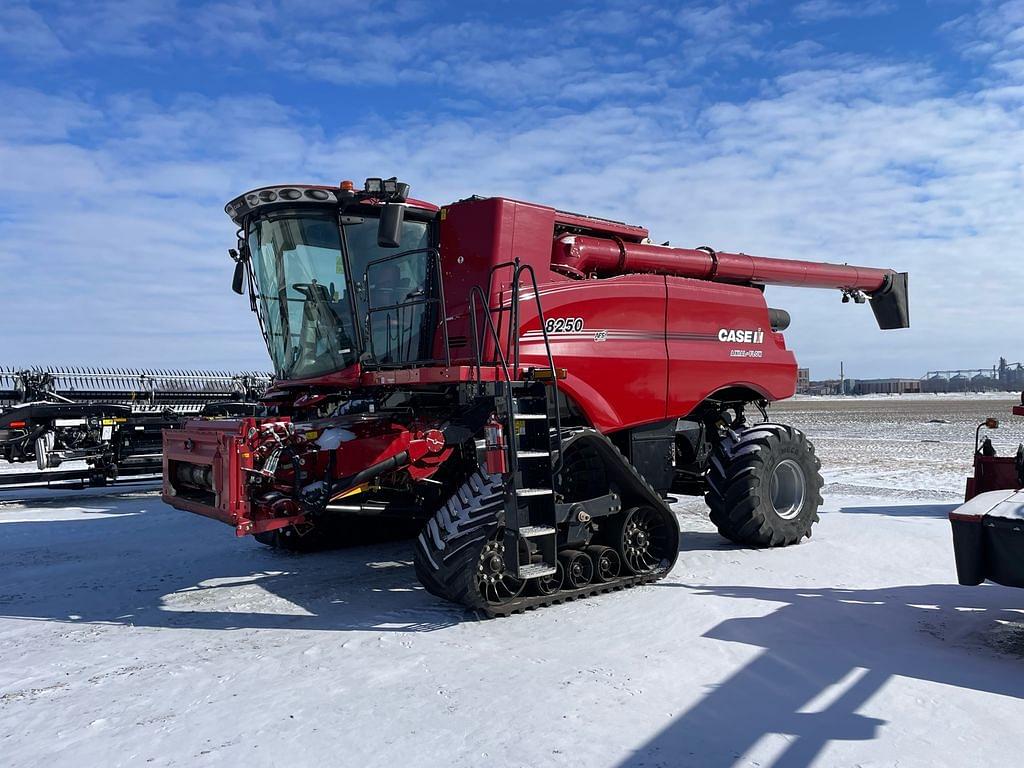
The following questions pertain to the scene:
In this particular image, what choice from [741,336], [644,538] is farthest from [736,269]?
[644,538]

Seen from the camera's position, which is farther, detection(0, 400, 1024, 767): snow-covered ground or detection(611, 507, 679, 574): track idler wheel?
detection(611, 507, 679, 574): track idler wheel

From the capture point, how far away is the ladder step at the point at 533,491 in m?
5.39

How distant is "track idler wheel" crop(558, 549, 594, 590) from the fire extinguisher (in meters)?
1.03

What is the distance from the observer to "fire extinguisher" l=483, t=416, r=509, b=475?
5367 millimetres

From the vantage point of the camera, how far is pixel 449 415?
6.08 meters

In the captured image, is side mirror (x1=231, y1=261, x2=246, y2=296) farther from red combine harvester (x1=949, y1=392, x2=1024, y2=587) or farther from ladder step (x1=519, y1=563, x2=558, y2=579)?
red combine harvester (x1=949, y1=392, x2=1024, y2=587)

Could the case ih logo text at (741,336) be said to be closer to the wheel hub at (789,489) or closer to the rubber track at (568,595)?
the wheel hub at (789,489)

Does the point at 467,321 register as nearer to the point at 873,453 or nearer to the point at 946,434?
the point at 873,453

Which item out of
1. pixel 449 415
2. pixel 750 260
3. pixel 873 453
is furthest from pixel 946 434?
pixel 449 415

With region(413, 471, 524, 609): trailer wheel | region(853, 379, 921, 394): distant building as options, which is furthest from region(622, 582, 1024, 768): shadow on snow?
region(853, 379, 921, 394): distant building

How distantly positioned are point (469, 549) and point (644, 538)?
1.88m

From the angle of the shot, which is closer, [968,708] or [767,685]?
[968,708]

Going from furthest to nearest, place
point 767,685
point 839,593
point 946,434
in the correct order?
point 946,434 → point 839,593 → point 767,685

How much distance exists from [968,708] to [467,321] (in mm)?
4353
